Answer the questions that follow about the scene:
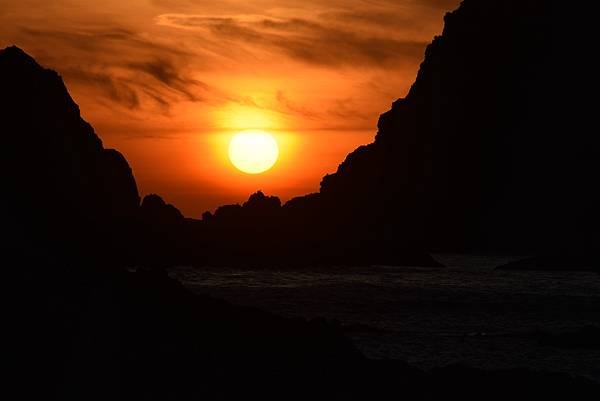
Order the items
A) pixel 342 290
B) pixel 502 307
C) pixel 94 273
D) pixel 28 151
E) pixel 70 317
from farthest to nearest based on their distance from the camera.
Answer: pixel 28 151
pixel 342 290
pixel 502 307
pixel 94 273
pixel 70 317

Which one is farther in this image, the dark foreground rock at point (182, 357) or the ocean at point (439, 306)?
the ocean at point (439, 306)

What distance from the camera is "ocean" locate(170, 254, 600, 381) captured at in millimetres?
44844

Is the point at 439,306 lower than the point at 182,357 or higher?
higher

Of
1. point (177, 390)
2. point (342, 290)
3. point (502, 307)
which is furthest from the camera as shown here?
point (342, 290)

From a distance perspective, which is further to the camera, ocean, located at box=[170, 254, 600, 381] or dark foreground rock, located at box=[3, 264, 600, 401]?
ocean, located at box=[170, 254, 600, 381]

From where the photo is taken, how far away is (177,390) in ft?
83.5

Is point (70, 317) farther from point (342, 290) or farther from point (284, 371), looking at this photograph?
point (342, 290)

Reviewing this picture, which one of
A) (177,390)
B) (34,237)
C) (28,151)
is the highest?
(28,151)

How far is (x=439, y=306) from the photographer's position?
7694 cm

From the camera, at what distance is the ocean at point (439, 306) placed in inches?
1766

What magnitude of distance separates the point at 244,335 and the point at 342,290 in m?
67.8

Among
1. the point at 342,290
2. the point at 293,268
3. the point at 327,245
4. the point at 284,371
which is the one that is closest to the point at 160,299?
the point at 284,371

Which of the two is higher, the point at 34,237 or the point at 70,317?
the point at 34,237

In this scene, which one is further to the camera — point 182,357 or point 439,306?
point 439,306
